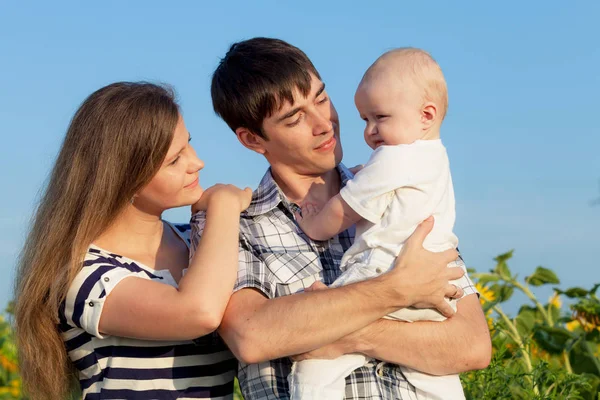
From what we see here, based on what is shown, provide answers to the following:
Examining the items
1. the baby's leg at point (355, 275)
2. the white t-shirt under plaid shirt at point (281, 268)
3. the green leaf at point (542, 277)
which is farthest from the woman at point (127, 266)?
the green leaf at point (542, 277)

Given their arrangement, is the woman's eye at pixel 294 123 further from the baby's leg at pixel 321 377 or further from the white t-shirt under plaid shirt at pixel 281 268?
the baby's leg at pixel 321 377

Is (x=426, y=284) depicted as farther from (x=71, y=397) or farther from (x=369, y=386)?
(x=71, y=397)

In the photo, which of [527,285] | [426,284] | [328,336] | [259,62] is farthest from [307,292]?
[527,285]

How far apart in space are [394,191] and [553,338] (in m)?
1.59

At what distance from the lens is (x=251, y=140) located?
3.29 metres

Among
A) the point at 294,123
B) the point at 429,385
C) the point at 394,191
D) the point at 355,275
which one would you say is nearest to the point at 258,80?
the point at 294,123

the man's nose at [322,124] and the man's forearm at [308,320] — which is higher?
the man's nose at [322,124]

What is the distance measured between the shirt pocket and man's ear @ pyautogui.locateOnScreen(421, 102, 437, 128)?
0.57 meters

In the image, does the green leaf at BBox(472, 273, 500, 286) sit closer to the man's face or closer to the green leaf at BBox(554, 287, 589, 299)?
the green leaf at BBox(554, 287, 589, 299)

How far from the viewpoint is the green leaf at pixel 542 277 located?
420cm

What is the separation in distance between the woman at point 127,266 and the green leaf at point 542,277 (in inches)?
68.7

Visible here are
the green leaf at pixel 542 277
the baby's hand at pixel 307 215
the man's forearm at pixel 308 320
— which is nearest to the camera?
the man's forearm at pixel 308 320

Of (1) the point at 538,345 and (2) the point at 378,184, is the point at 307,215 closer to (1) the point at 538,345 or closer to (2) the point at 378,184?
(2) the point at 378,184

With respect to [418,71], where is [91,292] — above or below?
below
